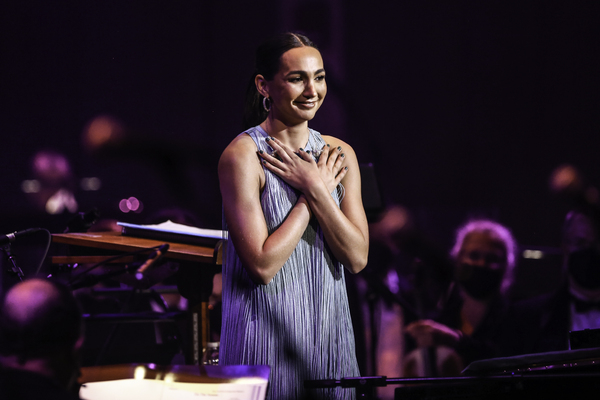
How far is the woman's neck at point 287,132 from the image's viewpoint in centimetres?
143

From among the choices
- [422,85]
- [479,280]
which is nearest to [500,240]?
[479,280]

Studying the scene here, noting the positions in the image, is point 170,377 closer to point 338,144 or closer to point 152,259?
point 338,144

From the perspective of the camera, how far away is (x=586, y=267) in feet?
10.6

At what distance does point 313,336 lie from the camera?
1.34m

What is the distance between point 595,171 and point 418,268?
1498mm

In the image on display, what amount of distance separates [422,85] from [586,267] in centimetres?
166

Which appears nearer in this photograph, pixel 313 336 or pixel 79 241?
pixel 313 336

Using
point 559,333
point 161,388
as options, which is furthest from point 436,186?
point 161,388

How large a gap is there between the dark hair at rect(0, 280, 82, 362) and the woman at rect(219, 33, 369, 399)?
617 mm

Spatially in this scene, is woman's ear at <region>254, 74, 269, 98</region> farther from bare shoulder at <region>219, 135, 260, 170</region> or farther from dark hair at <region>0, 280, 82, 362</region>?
dark hair at <region>0, 280, 82, 362</region>

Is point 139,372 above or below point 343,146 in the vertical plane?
below

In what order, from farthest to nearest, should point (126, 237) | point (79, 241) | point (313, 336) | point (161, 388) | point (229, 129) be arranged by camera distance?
point (229, 129) < point (126, 237) < point (79, 241) < point (313, 336) < point (161, 388)

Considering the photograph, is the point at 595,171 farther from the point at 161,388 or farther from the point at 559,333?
the point at 161,388

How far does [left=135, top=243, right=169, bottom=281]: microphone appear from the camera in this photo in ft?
5.75
